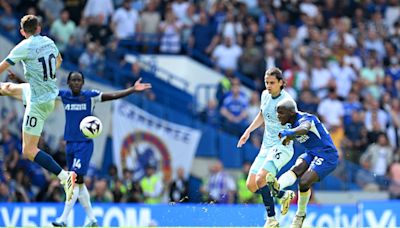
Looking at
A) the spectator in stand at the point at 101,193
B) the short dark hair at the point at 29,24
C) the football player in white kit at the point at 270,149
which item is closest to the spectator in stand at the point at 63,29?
the spectator in stand at the point at 101,193

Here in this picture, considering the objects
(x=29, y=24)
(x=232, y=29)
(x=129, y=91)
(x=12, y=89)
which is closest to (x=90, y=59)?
(x=232, y=29)

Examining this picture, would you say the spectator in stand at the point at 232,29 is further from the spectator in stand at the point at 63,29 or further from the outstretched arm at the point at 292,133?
A: the outstretched arm at the point at 292,133

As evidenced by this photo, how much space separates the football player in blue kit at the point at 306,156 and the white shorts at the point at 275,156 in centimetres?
54

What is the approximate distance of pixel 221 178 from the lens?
84.6 feet

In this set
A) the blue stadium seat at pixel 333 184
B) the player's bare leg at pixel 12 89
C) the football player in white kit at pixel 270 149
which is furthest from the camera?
the blue stadium seat at pixel 333 184

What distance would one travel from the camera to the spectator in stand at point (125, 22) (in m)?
28.5

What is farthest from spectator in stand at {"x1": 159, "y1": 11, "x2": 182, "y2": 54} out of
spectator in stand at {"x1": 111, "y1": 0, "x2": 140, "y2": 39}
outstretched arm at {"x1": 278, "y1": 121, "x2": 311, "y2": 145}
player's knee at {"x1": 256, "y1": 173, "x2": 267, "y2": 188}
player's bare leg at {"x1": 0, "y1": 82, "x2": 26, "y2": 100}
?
outstretched arm at {"x1": 278, "y1": 121, "x2": 311, "y2": 145}

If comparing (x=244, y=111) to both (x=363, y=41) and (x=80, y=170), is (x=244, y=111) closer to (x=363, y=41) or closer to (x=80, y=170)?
(x=363, y=41)

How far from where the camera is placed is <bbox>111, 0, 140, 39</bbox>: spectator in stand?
28.5 meters

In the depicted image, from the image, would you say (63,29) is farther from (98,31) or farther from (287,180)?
(287,180)

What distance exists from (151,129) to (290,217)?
4384 millimetres

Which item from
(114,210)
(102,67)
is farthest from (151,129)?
(114,210)

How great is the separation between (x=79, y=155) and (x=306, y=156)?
3868mm

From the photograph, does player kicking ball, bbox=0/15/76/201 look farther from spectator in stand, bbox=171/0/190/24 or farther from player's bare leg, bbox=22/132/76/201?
spectator in stand, bbox=171/0/190/24
